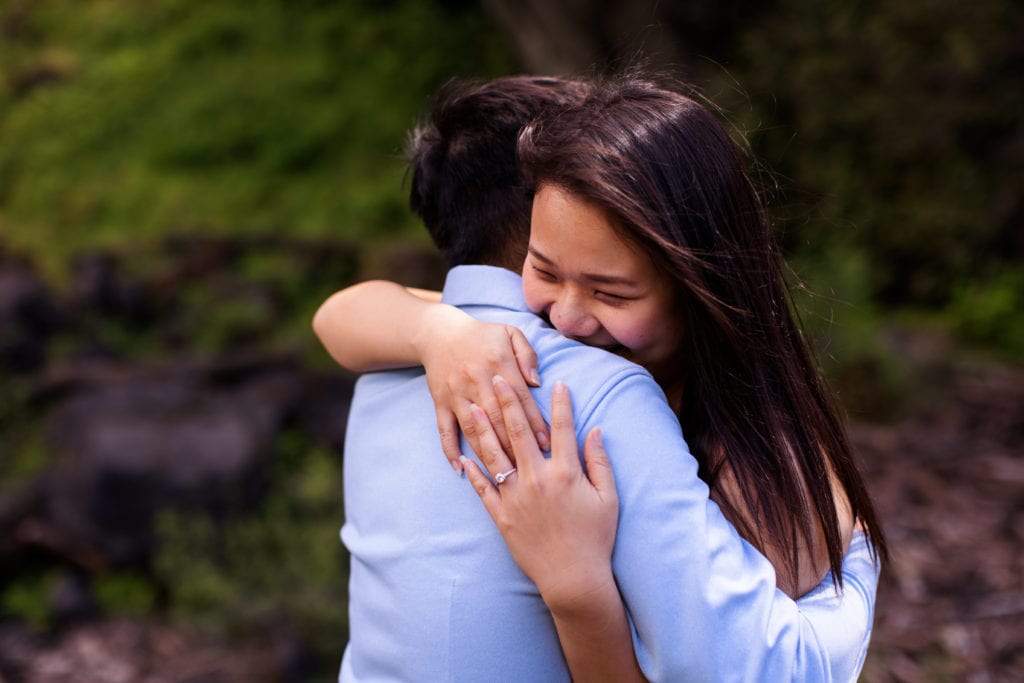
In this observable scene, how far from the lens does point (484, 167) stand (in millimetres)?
1791

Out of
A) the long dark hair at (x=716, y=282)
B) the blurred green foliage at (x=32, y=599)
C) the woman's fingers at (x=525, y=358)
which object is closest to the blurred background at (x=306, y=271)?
the blurred green foliage at (x=32, y=599)

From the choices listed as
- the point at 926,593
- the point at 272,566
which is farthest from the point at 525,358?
the point at 926,593

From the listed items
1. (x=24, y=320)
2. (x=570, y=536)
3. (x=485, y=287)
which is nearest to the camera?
(x=570, y=536)

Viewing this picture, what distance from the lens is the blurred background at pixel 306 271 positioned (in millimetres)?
4164

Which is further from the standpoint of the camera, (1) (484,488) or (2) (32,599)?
(2) (32,599)

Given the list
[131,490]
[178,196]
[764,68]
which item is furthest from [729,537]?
[178,196]

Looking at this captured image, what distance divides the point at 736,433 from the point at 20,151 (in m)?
7.85

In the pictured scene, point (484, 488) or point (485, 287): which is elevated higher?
point (485, 287)

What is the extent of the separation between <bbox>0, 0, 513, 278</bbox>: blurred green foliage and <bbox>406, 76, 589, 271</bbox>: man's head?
17.8ft

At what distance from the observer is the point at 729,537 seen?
139 centimetres

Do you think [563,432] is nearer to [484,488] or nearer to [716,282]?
[484,488]

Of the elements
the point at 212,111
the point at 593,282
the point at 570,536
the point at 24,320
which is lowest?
the point at 24,320

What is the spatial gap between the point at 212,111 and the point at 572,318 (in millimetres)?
7372

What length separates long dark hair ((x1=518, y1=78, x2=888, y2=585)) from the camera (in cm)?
149
